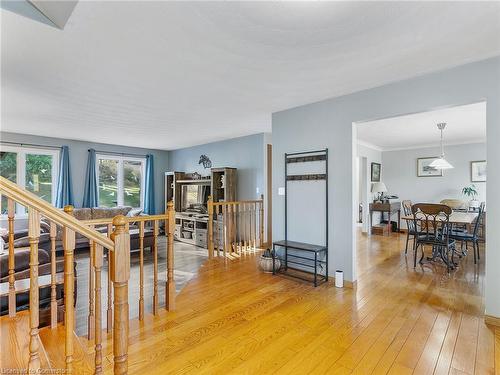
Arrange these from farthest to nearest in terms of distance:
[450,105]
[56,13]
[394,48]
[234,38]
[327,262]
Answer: [327,262] → [450,105] → [394,48] → [234,38] → [56,13]

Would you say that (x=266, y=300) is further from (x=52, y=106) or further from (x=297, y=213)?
(x=52, y=106)

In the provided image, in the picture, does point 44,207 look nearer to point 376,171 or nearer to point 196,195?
point 196,195

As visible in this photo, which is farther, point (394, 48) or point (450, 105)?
point (450, 105)

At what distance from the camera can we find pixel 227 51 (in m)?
2.34

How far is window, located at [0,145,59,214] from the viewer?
5609mm

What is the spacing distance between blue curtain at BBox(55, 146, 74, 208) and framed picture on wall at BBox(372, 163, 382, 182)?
306 inches

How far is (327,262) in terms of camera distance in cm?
362

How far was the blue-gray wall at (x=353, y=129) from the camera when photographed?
2482mm

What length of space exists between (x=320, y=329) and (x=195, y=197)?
16.0ft

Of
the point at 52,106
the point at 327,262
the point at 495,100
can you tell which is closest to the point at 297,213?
the point at 327,262

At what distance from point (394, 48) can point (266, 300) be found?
2760mm

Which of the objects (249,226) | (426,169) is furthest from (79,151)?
(426,169)

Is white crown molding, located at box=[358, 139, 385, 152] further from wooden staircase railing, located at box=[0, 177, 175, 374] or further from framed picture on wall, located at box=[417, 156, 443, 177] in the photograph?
wooden staircase railing, located at box=[0, 177, 175, 374]

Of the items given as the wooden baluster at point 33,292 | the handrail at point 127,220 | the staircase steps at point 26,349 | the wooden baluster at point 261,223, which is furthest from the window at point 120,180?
the wooden baluster at point 33,292
